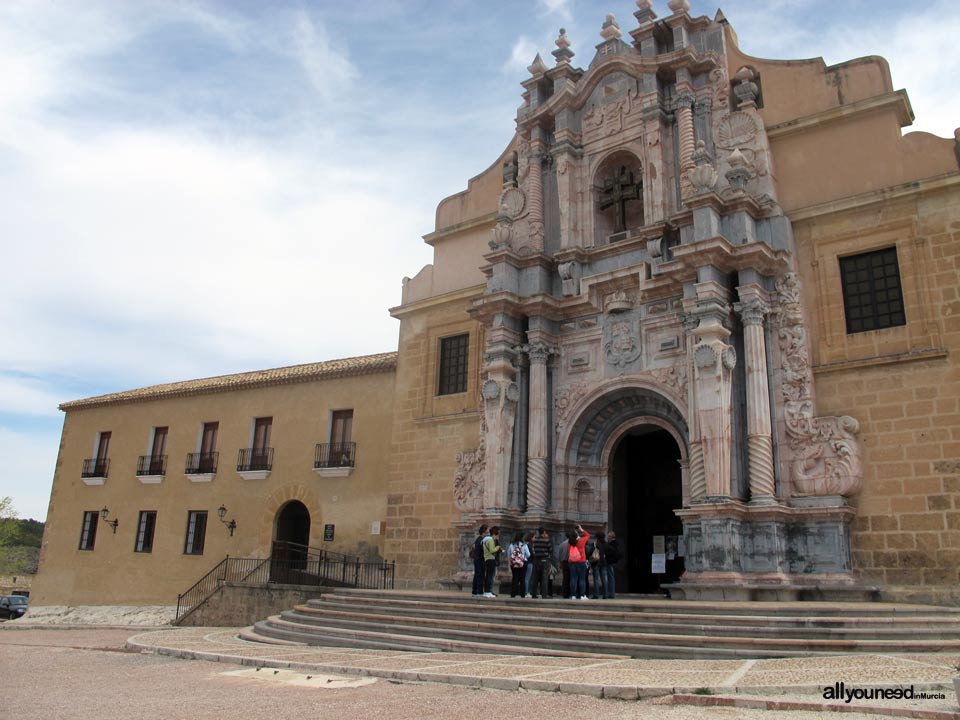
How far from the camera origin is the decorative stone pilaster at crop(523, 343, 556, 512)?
15.6 metres

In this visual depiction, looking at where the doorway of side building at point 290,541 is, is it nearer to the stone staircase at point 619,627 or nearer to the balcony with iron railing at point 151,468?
the balcony with iron railing at point 151,468

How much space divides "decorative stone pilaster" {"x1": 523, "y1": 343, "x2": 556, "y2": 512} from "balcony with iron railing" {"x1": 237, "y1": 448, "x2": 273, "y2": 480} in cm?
879

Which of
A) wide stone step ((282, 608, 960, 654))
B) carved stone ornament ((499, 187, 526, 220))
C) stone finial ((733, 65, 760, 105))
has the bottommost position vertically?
wide stone step ((282, 608, 960, 654))

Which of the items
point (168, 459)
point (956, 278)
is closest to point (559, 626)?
point (956, 278)

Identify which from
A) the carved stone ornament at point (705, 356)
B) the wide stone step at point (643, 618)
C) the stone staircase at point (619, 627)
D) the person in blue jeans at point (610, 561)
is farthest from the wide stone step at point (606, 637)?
the carved stone ornament at point (705, 356)

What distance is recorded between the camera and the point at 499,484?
1576 centimetres

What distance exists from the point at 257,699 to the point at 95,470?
21.6 meters

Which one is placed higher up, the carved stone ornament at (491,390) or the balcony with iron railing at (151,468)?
the carved stone ornament at (491,390)

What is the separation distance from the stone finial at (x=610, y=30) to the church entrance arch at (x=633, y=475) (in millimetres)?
7939

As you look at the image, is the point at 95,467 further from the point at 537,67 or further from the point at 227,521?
the point at 537,67

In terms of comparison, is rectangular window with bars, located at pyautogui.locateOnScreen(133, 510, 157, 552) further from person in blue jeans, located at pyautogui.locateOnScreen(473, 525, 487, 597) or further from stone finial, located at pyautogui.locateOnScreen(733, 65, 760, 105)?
stone finial, located at pyautogui.locateOnScreen(733, 65, 760, 105)

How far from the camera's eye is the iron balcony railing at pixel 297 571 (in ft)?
60.1

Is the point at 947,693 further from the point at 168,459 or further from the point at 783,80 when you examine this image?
the point at 168,459

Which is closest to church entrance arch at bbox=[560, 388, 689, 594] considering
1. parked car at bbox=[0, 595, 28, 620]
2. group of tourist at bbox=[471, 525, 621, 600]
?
group of tourist at bbox=[471, 525, 621, 600]
